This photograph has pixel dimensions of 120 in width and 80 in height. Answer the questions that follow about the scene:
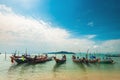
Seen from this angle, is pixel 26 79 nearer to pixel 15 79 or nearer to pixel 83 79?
pixel 15 79

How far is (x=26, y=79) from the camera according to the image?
11.6 metres

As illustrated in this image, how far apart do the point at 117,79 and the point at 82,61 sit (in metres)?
14.1

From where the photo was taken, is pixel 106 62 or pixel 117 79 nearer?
pixel 117 79

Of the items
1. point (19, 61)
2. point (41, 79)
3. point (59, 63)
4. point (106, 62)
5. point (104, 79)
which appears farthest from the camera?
point (106, 62)

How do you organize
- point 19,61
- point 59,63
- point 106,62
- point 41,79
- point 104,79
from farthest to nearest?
point 106,62 < point 59,63 < point 19,61 < point 104,79 < point 41,79

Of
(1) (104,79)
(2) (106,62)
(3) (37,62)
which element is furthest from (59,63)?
(1) (104,79)

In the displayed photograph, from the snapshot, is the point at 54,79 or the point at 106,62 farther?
the point at 106,62

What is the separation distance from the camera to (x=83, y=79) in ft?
38.9

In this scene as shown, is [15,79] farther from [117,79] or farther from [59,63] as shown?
[59,63]

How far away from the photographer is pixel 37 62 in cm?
2469

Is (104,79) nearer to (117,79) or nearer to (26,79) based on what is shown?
(117,79)

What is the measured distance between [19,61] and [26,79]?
12286 millimetres

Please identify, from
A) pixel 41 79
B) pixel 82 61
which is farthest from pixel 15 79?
pixel 82 61

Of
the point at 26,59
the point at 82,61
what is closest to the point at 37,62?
the point at 26,59
